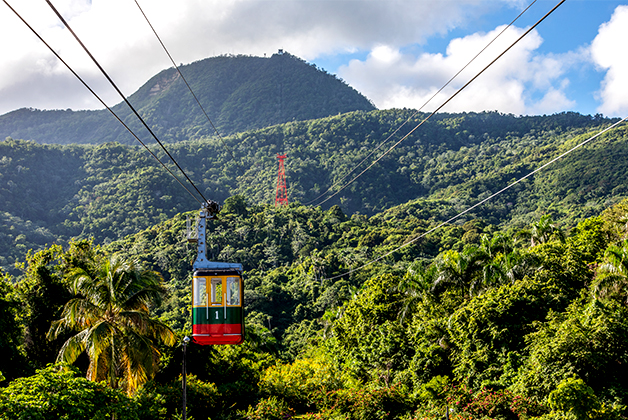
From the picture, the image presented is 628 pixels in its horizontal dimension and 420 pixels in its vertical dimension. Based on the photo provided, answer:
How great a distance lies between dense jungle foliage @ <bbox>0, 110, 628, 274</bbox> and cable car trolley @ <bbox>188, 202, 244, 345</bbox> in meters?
73.9

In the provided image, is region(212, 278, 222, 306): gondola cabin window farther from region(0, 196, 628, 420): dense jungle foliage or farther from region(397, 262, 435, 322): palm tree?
region(397, 262, 435, 322): palm tree

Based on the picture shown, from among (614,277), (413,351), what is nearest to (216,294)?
(413,351)

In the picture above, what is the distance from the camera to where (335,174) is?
495ft

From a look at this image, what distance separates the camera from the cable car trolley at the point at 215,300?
14.3m

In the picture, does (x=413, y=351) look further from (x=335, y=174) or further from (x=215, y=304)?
(x=335, y=174)

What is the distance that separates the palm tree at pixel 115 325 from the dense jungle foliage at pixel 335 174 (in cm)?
7299

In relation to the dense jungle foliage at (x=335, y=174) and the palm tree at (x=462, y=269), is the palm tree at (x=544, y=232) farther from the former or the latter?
the dense jungle foliage at (x=335, y=174)

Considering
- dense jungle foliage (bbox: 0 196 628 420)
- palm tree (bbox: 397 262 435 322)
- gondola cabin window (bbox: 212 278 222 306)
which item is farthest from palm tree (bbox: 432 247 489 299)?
gondola cabin window (bbox: 212 278 222 306)

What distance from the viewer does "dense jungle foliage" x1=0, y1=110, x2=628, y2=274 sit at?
100562 millimetres

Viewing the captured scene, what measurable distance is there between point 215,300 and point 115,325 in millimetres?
6246

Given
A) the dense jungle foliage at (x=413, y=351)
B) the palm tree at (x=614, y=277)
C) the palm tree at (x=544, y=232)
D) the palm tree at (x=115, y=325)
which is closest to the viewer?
the dense jungle foliage at (x=413, y=351)

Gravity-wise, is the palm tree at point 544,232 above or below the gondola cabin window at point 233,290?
above

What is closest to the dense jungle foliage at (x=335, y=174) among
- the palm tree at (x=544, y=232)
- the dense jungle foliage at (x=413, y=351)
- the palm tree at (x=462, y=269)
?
the palm tree at (x=544, y=232)

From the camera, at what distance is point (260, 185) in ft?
470
